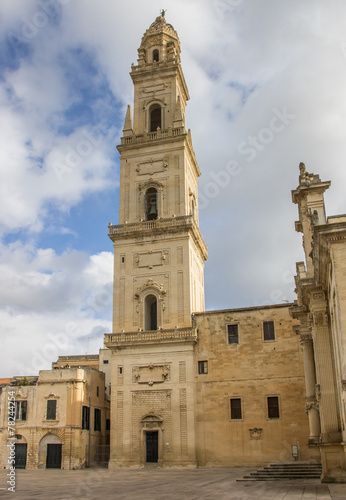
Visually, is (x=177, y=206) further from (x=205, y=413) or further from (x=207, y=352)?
(x=205, y=413)

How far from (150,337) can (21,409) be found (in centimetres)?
1113

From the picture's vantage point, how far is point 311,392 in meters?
25.5

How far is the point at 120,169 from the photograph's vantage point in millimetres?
42062

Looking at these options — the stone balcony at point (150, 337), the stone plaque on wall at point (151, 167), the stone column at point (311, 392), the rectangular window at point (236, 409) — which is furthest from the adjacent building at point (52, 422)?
the stone column at point (311, 392)

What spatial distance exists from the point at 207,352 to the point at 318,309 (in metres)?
16.1

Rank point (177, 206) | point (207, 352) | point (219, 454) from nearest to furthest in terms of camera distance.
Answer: point (219, 454)
point (207, 352)
point (177, 206)

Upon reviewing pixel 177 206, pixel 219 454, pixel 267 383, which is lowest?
pixel 219 454

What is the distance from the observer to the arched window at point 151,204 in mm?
40406

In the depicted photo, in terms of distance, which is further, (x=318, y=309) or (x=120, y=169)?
(x=120, y=169)

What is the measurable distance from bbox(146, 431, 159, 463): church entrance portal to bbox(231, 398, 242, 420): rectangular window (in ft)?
A: 17.0

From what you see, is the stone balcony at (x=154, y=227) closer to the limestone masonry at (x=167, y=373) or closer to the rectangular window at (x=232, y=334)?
the limestone masonry at (x=167, y=373)

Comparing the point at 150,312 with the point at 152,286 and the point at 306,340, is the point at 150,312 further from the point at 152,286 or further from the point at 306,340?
the point at 306,340

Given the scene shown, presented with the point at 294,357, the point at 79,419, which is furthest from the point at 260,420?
the point at 79,419

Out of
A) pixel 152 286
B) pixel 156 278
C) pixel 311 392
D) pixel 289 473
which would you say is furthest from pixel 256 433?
pixel 156 278
